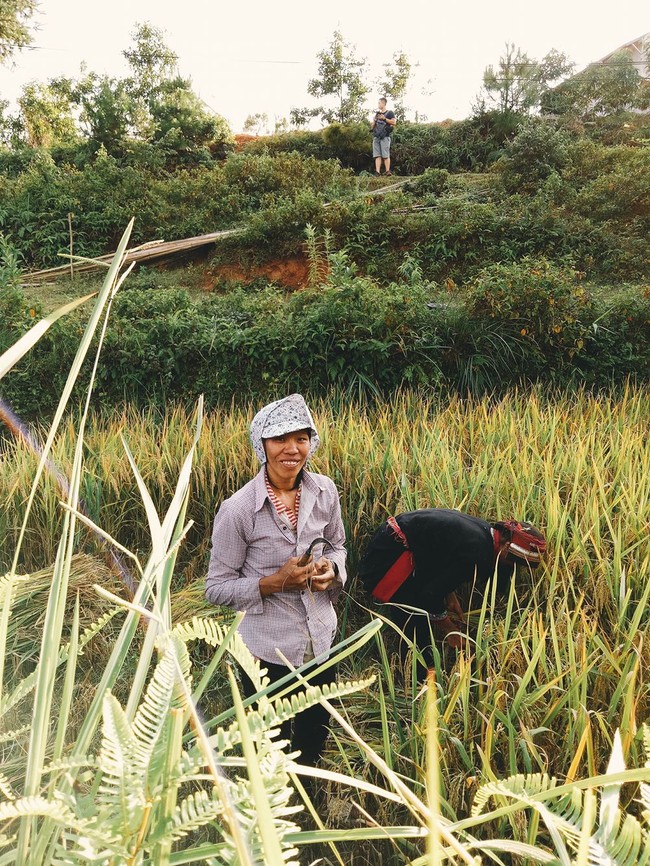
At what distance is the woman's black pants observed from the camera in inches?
76.1

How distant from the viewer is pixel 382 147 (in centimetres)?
1296

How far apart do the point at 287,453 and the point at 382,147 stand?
41.4 feet

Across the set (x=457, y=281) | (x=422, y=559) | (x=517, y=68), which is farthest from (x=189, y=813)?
(x=517, y=68)

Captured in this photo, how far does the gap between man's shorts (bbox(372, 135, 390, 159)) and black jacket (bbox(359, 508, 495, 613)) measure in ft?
40.1

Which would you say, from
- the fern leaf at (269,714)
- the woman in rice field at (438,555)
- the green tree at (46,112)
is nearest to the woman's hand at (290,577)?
the woman in rice field at (438,555)

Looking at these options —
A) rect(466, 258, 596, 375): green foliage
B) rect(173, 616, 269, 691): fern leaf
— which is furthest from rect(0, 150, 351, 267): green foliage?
rect(173, 616, 269, 691): fern leaf

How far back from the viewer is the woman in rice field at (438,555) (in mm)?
2229

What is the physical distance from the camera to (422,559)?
226cm

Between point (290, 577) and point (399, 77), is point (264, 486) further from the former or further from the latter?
point (399, 77)

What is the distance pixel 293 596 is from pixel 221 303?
5.58 metres

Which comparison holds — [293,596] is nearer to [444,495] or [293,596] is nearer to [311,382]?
[444,495]

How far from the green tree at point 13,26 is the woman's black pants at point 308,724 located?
15.5 meters

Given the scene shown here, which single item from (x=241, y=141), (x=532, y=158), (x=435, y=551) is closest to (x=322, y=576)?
(x=435, y=551)

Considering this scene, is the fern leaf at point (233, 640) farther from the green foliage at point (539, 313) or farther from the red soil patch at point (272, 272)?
the red soil patch at point (272, 272)
